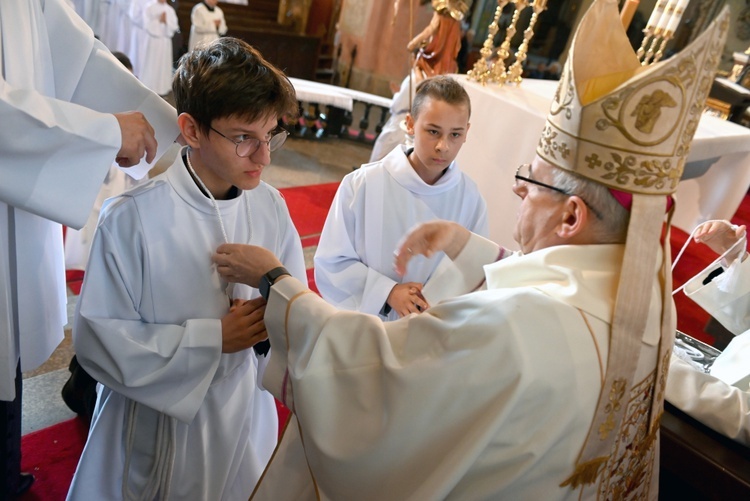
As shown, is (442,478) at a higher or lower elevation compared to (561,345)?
lower

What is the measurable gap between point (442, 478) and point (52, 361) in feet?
8.21

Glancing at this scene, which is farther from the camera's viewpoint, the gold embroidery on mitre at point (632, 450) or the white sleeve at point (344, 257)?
the white sleeve at point (344, 257)

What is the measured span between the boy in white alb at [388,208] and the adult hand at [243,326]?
36.6 inches

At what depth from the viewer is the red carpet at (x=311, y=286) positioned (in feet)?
7.48

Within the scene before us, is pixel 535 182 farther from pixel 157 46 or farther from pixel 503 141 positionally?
pixel 157 46

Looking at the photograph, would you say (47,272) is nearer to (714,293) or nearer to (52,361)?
(52,361)

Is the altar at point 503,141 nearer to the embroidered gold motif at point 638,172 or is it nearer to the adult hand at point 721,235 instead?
the adult hand at point 721,235

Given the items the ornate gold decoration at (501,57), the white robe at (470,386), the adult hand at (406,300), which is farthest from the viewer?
the ornate gold decoration at (501,57)

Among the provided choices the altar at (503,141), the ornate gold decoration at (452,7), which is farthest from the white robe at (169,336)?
the ornate gold decoration at (452,7)

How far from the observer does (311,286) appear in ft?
13.8

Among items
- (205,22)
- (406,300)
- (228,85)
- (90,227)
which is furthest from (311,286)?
(205,22)

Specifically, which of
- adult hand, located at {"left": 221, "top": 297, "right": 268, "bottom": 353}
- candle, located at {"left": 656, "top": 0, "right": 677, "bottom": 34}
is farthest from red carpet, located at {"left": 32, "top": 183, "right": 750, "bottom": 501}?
candle, located at {"left": 656, "top": 0, "right": 677, "bottom": 34}

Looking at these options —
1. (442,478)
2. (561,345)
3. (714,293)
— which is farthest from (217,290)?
(714,293)

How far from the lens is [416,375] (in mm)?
1241
